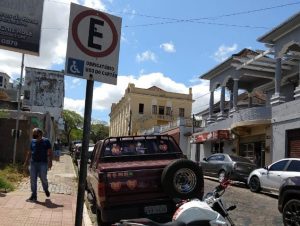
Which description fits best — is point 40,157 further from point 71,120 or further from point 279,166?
point 71,120

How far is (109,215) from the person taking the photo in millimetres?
8672

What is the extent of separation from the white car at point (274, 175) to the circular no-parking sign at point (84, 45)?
12324mm

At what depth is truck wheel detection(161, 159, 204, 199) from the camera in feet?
28.7

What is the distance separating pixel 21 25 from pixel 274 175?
1023 cm

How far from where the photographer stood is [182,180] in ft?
29.1

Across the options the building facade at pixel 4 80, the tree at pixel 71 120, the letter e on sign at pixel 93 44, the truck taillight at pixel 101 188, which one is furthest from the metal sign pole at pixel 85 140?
the tree at pixel 71 120

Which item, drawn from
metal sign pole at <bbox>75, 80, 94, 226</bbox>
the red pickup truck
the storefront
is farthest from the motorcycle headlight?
the storefront

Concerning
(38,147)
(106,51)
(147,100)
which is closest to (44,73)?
(147,100)

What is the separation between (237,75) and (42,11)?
21.2 m

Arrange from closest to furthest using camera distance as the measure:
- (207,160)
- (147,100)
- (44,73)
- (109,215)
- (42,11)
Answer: (109,215), (42,11), (207,160), (44,73), (147,100)

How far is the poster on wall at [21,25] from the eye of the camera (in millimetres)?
16906

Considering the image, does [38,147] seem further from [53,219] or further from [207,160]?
[207,160]

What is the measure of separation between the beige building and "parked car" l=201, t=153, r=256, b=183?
153ft

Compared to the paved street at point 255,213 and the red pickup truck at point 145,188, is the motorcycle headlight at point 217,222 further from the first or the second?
the paved street at point 255,213
